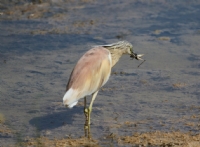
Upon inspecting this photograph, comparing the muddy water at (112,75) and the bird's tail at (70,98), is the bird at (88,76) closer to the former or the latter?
the bird's tail at (70,98)

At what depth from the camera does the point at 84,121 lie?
6.41m

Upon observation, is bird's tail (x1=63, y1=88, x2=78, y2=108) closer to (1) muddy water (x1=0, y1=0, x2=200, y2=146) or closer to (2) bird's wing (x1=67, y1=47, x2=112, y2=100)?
(2) bird's wing (x1=67, y1=47, x2=112, y2=100)

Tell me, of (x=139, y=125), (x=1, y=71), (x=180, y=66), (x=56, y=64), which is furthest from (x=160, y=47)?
(x=139, y=125)

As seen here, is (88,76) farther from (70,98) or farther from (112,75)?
(112,75)

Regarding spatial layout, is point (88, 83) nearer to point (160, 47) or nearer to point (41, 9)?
point (160, 47)

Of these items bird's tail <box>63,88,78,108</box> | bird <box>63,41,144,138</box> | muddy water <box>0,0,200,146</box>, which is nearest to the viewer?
bird's tail <box>63,88,78,108</box>

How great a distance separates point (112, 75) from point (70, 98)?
208 cm

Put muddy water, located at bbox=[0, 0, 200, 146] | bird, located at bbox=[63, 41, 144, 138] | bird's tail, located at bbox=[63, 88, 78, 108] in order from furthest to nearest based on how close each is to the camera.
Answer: muddy water, located at bbox=[0, 0, 200, 146], bird, located at bbox=[63, 41, 144, 138], bird's tail, located at bbox=[63, 88, 78, 108]

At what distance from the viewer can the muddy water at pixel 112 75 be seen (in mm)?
6207

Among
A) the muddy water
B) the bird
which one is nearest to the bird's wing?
the bird

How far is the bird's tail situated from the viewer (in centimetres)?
584

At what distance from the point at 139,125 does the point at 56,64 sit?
2434 mm

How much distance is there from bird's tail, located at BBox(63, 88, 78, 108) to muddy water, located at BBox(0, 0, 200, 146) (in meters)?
0.32

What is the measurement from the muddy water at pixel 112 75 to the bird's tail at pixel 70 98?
1.04ft
